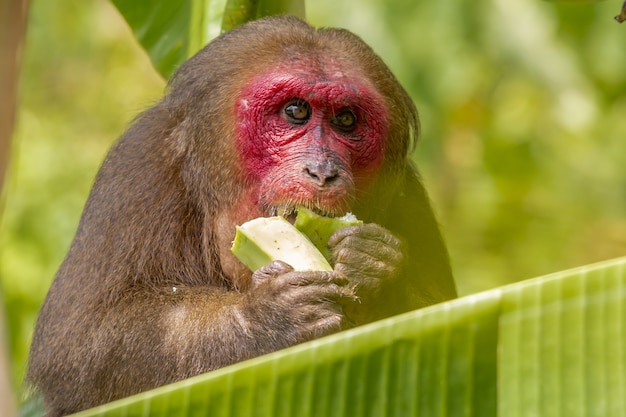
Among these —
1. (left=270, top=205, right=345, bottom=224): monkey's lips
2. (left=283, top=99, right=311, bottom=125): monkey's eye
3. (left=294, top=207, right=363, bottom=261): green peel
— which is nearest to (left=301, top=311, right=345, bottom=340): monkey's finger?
(left=294, top=207, right=363, bottom=261): green peel

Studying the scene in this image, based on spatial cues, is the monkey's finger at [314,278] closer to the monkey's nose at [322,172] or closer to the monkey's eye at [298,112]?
the monkey's nose at [322,172]

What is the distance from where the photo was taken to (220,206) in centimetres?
530

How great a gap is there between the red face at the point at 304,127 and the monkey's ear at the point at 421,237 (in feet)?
2.07

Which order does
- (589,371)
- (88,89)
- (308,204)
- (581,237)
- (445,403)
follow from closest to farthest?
(589,371)
(445,403)
(308,204)
(581,237)
(88,89)

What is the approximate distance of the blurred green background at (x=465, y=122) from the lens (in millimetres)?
10914

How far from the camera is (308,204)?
4.76 m

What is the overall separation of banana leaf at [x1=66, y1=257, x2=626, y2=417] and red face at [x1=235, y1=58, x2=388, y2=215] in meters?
2.34

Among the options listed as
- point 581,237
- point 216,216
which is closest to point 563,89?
point 581,237

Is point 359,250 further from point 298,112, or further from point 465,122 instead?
point 465,122

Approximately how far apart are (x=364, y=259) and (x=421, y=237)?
61.6 inches

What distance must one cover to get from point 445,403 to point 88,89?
11877 millimetres

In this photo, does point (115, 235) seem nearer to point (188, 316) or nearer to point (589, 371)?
point (188, 316)

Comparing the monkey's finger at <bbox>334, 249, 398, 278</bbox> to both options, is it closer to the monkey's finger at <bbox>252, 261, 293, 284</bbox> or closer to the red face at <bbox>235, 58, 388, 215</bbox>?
the monkey's finger at <bbox>252, 261, 293, 284</bbox>

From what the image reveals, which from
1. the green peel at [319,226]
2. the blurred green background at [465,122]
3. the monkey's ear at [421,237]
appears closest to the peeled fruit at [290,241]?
the green peel at [319,226]
